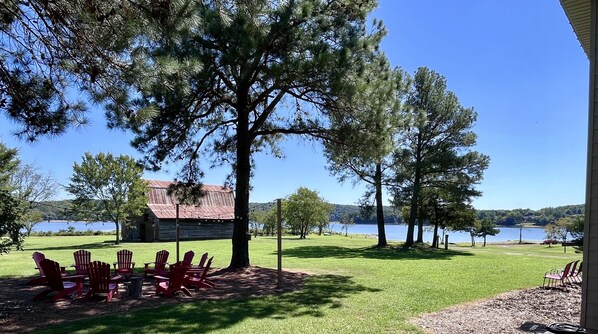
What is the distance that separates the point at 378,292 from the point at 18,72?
8.73 m

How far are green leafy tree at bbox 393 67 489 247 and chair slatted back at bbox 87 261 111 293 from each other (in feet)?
69.7

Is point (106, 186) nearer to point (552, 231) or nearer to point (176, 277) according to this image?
point (176, 277)

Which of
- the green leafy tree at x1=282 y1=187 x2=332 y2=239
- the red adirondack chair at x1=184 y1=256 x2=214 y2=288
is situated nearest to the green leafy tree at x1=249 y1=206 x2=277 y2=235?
the green leafy tree at x1=282 y1=187 x2=332 y2=239

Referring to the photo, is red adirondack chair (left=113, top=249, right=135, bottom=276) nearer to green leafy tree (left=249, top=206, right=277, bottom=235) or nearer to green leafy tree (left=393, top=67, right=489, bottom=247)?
green leafy tree (left=393, top=67, right=489, bottom=247)

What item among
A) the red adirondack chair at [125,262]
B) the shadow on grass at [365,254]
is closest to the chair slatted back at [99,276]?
the red adirondack chair at [125,262]

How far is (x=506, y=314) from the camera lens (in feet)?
26.0

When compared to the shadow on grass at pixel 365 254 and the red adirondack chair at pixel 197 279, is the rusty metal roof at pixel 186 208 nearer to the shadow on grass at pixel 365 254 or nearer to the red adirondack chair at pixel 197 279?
the shadow on grass at pixel 365 254

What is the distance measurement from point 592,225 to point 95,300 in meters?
9.01

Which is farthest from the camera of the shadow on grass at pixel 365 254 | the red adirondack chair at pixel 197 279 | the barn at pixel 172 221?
the barn at pixel 172 221

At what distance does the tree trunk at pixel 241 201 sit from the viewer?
14.1 metres

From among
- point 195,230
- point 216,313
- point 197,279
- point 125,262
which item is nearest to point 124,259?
point 125,262

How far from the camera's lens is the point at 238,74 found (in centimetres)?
1256

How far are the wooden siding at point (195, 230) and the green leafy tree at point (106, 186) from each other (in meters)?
5.92

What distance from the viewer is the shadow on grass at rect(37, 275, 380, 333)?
670 centimetres
